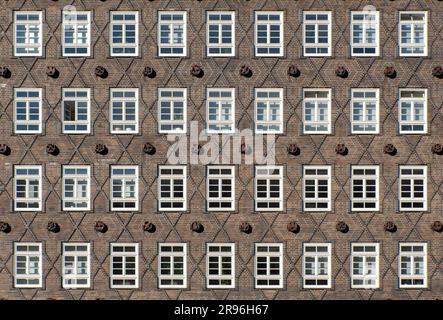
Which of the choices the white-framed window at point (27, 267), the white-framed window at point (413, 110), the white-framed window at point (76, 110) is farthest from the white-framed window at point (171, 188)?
the white-framed window at point (413, 110)

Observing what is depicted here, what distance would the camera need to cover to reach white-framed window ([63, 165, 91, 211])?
2134 centimetres

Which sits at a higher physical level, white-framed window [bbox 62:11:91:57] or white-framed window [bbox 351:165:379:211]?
white-framed window [bbox 62:11:91:57]

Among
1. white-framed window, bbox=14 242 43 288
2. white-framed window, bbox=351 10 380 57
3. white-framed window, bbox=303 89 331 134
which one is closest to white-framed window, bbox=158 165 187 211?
white-framed window, bbox=14 242 43 288

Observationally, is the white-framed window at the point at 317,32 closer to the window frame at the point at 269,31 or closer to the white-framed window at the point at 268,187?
the window frame at the point at 269,31

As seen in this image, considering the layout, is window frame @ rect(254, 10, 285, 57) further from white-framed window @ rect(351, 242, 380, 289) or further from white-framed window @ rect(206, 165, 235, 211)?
white-framed window @ rect(351, 242, 380, 289)

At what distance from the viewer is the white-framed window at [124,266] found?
21281 mm

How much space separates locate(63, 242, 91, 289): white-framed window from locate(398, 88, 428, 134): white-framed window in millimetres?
14534

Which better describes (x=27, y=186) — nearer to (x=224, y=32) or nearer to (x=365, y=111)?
(x=224, y=32)

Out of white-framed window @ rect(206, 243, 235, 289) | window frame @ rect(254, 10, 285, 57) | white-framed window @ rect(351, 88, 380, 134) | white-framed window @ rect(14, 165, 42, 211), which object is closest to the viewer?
white-framed window @ rect(206, 243, 235, 289)

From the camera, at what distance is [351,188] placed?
2136 cm

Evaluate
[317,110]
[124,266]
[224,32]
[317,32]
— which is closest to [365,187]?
[317,110]

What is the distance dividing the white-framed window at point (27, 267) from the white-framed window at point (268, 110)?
10.7 m

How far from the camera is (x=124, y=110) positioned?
21.5 m

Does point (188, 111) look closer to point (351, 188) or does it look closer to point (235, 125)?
point (235, 125)
